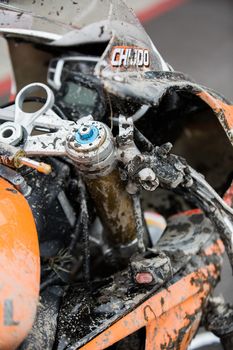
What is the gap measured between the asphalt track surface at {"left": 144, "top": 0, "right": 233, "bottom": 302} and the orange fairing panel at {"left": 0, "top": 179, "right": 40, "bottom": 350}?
1.93 meters

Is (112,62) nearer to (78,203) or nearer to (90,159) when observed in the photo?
(90,159)

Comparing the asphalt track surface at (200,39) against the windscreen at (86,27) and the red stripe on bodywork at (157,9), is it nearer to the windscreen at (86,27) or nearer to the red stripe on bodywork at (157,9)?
the red stripe on bodywork at (157,9)

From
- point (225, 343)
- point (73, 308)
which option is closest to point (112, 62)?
point (73, 308)

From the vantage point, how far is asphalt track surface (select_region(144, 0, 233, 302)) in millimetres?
3189

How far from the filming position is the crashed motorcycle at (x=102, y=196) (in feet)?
4.29

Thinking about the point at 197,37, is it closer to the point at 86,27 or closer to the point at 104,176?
the point at 86,27

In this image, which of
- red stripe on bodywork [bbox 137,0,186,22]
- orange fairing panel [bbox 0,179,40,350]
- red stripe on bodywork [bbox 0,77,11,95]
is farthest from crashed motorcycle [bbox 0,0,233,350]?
red stripe on bodywork [bbox 137,0,186,22]

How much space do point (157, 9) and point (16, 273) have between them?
114 inches

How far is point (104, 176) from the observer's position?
143 centimetres

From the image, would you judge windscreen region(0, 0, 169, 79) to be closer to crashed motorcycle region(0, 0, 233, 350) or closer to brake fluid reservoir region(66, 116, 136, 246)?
crashed motorcycle region(0, 0, 233, 350)

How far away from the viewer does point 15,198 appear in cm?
132

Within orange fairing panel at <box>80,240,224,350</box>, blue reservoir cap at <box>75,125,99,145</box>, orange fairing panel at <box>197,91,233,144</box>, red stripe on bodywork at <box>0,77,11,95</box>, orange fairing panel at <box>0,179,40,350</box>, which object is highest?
orange fairing panel at <box>197,91,233,144</box>

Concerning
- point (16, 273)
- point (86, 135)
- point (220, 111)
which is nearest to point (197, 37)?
point (220, 111)

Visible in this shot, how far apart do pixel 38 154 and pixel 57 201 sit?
186 millimetres
